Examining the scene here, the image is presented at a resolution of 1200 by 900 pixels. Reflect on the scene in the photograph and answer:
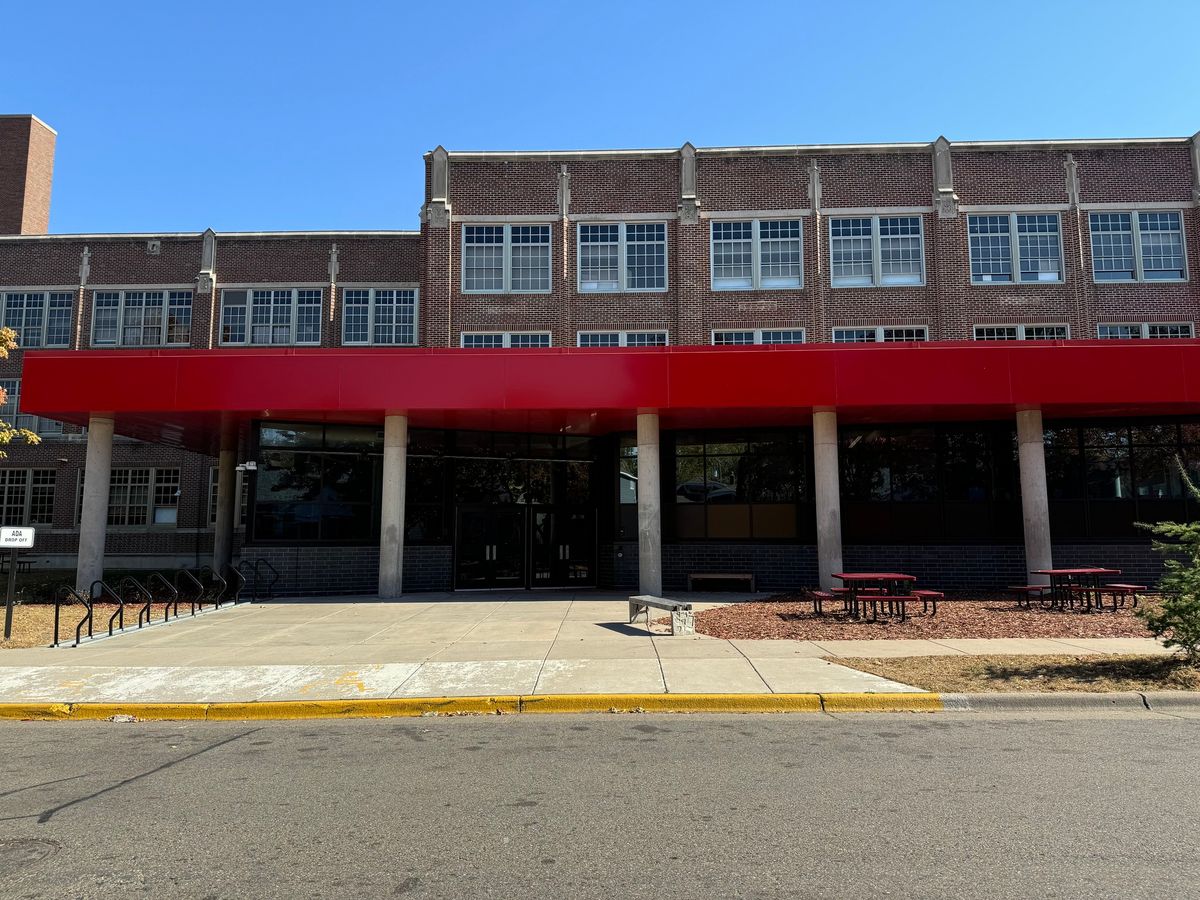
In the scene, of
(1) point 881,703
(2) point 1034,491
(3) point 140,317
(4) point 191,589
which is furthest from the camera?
(3) point 140,317

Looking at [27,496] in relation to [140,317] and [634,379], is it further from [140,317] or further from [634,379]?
[634,379]

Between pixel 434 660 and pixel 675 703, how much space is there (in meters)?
3.70

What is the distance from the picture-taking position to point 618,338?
25.0 meters

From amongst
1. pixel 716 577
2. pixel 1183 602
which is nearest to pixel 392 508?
pixel 716 577

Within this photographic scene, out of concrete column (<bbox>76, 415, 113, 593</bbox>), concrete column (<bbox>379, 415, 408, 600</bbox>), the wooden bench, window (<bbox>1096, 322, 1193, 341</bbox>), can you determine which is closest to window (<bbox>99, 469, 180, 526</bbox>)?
concrete column (<bbox>76, 415, 113, 593</bbox>)

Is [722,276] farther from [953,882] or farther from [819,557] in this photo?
[953,882]

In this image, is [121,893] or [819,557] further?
[819,557]

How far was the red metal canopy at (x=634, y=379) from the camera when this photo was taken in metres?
16.0

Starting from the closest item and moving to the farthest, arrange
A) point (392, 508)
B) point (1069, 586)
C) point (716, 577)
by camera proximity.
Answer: point (1069, 586), point (392, 508), point (716, 577)

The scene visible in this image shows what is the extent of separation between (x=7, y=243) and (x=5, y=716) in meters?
32.7

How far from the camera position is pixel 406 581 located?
1955 cm

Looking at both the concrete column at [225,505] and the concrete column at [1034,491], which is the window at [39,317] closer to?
the concrete column at [225,505]

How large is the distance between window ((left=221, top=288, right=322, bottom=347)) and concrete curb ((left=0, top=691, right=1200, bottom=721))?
24.8m

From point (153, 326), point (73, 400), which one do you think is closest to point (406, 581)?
point (73, 400)
